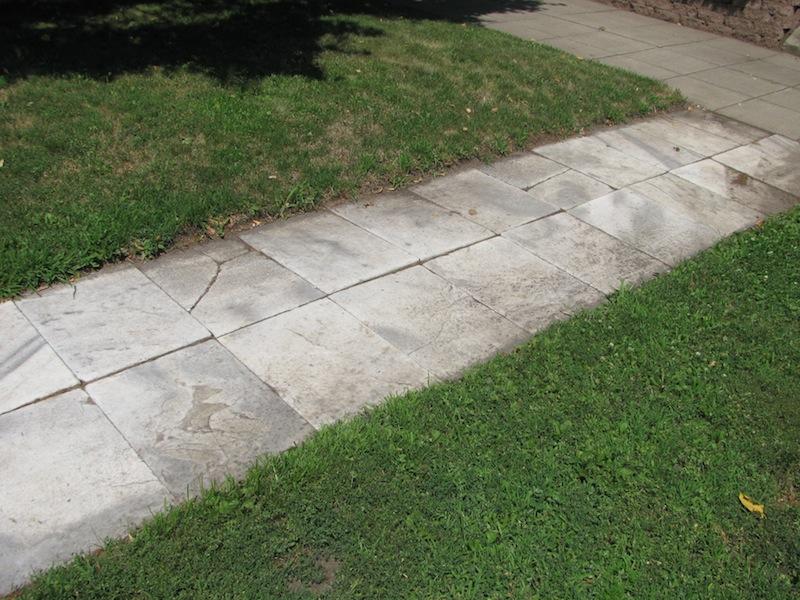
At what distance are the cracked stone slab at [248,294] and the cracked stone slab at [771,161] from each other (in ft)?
16.5

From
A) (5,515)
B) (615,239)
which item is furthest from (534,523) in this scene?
(615,239)

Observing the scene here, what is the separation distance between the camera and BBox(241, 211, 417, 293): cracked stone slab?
5434 mm

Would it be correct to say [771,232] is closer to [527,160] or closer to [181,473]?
[527,160]

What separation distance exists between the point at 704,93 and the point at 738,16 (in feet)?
13.5

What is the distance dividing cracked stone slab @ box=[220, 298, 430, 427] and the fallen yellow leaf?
5.55 feet

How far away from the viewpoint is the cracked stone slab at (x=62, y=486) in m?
3.25

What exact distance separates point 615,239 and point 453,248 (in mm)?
1392

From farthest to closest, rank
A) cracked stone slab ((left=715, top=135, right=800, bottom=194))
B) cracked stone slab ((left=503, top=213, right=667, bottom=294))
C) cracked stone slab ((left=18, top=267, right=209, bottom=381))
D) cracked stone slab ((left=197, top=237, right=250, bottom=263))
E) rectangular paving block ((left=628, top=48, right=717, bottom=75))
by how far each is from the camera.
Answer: rectangular paving block ((left=628, top=48, right=717, bottom=75)) < cracked stone slab ((left=715, top=135, right=800, bottom=194)) < cracked stone slab ((left=503, top=213, right=667, bottom=294)) < cracked stone slab ((left=197, top=237, right=250, bottom=263)) < cracked stone slab ((left=18, top=267, right=209, bottom=381))

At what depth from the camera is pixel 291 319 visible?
489cm

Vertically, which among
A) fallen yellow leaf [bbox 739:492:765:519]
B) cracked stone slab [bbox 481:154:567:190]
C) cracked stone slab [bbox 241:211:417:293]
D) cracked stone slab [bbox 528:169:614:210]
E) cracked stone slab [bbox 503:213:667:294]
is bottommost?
cracked stone slab [bbox 503:213:667:294]

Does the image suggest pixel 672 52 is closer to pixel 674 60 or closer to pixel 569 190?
pixel 674 60

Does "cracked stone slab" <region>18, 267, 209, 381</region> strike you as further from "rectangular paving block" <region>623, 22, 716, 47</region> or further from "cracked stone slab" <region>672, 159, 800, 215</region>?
"rectangular paving block" <region>623, 22, 716, 47</region>

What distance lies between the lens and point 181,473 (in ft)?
12.0

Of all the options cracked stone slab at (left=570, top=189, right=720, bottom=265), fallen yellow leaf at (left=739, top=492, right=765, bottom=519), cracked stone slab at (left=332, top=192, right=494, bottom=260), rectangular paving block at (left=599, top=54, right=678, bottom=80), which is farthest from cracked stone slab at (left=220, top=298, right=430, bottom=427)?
rectangular paving block at (left=599, top=54, right=678, bottom=80)
